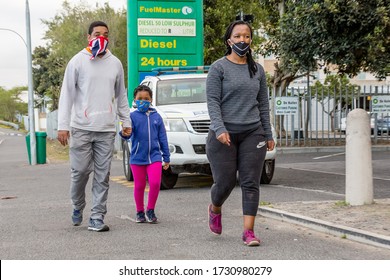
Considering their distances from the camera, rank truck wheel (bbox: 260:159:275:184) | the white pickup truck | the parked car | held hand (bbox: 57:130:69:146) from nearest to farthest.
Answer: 1. held hand (bbox: 57:130:69:146)
2. the white pickup truck
3. truck wheel (bbox: 260:159:275:184)
4. the parked car

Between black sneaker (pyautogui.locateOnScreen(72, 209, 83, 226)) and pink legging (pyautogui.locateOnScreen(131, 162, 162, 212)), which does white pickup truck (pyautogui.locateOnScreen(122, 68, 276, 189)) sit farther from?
black sneaker (pyautogui.locateOnScreen(72, 209, 83, 226))

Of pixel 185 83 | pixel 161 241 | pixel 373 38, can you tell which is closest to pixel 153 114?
pixel 161 241

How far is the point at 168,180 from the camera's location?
11.4 meters

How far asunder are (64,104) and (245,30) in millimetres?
2020

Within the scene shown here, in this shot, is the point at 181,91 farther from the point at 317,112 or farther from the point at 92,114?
the point at 317,112

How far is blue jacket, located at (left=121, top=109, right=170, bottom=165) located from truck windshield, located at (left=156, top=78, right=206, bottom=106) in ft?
12.8

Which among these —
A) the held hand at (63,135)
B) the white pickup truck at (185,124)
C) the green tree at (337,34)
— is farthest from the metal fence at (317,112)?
the held hand at (63,135)

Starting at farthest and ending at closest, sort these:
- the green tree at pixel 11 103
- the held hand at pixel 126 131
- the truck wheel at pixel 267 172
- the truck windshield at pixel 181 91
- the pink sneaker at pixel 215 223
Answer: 1. the green tree at pixel 11 103
2. the truck windshield at pixel 181 91
3. the truck wheel at pixel 267 172
4. the held hand at pixel 126 131
5. the pink sneaker at pixel 215 223

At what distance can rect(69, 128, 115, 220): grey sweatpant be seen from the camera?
727 cm

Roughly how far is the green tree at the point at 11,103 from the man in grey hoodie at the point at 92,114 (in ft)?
442

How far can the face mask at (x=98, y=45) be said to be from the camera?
719cm

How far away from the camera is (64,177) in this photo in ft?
49.5

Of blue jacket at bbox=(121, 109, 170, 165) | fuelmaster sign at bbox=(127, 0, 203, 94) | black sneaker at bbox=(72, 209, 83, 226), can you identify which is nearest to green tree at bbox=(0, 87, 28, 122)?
fuelmaster sign at bbox=(127, 0, 203, 94)

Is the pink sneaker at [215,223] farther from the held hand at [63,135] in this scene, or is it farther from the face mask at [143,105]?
the face mask at [143,105]
